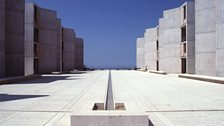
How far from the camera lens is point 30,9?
36.7 metres

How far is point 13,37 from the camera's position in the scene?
26422 mm

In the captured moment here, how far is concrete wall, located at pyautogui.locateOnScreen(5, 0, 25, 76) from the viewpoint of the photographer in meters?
25.9

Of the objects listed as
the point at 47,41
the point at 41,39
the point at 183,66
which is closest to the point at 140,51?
the point at 183,66

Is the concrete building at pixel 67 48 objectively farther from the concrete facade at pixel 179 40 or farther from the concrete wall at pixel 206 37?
the concrete wall at pixel 206 37

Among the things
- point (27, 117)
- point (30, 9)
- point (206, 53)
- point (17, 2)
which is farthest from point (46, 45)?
point (27, 117)

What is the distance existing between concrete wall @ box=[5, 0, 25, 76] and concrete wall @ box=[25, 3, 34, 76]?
904 centimetres

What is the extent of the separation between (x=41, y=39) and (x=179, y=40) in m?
19.4

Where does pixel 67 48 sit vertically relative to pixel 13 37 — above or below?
above

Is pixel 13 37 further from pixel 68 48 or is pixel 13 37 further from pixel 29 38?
pixel 68 48

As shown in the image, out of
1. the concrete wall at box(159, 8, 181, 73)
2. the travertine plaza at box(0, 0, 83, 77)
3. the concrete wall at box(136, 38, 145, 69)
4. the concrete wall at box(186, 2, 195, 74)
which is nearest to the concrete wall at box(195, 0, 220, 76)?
the concrete wall at box(186, 2, 195, 74)

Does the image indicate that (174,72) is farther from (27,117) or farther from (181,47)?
(27,117)

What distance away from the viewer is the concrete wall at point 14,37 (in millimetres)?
25891

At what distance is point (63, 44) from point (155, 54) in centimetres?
1844

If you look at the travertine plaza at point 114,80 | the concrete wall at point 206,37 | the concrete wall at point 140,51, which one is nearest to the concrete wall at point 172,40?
the travertine plaza at point 114,80
